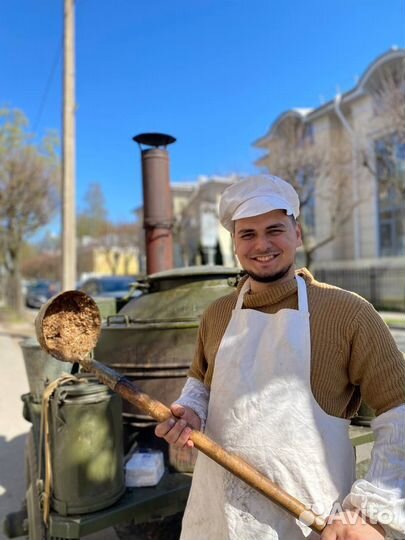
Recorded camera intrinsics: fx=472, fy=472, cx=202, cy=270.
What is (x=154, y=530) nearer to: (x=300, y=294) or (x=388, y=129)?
(x=300, y=294)

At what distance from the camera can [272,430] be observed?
148 cm

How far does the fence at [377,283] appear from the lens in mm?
16953

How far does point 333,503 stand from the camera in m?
1.43

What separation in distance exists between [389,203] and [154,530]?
56.4 ft

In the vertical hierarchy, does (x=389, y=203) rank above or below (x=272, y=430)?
above

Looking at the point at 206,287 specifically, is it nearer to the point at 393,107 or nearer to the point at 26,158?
the point at 393,107

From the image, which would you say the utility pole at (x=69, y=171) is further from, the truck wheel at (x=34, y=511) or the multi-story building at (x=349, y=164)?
the multi-story building at (x=349, y=164)

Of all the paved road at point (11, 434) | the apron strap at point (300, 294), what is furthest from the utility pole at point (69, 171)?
the apron strap at point (300, 294)

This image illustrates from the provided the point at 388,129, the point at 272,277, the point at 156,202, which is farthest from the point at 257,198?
the point at 388,129

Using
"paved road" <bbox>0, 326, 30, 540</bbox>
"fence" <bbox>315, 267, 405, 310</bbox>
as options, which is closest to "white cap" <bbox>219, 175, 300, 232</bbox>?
"paved road" <bbox>0, 326, 30, 540</bbox>

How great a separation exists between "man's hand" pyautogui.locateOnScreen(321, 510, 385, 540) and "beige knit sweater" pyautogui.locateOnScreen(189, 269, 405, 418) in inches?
11.2

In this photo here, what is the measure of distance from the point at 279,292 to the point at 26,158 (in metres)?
17.4

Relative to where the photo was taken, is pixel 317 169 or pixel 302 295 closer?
pixel 302 295

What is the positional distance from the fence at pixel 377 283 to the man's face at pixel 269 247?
15704mm
